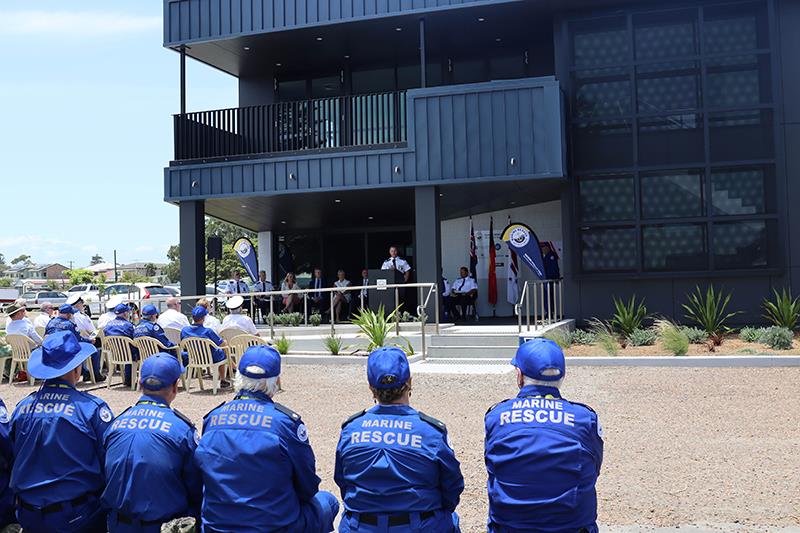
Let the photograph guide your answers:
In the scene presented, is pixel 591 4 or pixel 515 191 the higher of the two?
pixel 591 4

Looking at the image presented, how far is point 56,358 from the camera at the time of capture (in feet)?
14.3

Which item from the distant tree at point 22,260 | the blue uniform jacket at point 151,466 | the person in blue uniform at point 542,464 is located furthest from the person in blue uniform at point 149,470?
the distant tree at point 22,260

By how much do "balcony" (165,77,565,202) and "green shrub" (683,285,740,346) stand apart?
3662mm

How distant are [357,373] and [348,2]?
836 centimetres

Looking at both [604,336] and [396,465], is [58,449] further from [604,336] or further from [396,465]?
[604,336]

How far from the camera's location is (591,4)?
16.1 metres

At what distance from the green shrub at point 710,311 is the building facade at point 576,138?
0.87 feet

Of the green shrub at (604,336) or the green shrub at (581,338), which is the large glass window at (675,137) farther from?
the green shrub at (581,338)

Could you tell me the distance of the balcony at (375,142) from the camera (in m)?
15.5

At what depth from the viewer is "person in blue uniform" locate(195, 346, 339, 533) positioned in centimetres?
363

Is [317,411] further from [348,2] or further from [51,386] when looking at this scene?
[348,2]

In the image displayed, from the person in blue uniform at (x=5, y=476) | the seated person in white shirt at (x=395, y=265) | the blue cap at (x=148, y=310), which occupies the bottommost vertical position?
the person in blue uniform at (x=5, y=476)

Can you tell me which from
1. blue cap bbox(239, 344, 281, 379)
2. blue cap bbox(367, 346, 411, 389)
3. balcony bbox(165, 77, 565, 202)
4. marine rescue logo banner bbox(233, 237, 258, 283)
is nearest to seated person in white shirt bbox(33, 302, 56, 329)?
balcony bbox(165, 77, 565, 202)

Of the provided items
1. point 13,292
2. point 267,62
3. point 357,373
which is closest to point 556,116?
point 357,373
